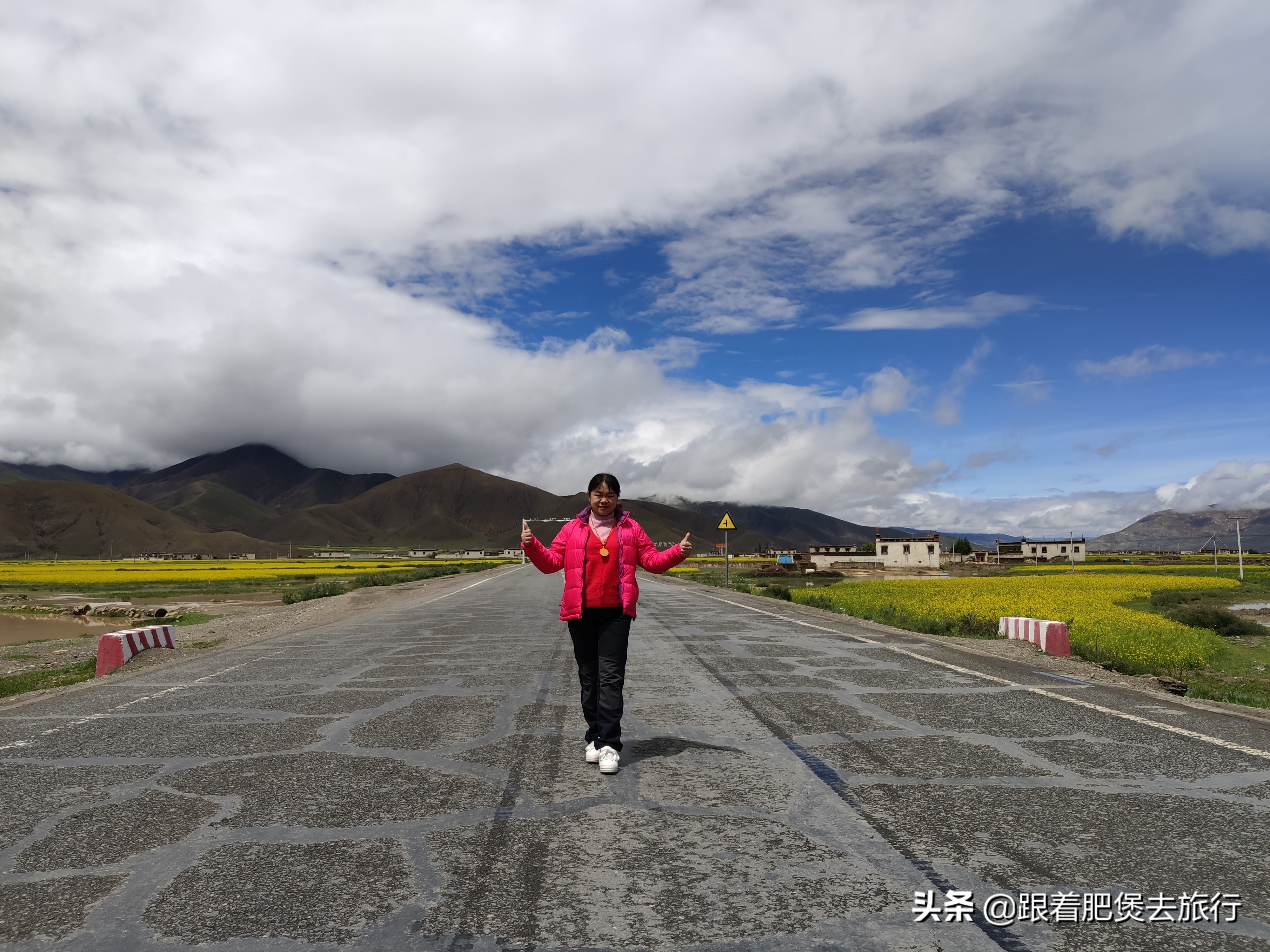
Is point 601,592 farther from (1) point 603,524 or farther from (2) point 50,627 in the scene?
(2) point 50,627

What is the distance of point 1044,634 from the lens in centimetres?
1326

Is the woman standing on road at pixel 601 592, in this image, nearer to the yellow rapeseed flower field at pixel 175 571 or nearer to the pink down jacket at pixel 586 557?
the pink down jacket at pixel 586 557

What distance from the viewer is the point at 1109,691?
8.64 metres

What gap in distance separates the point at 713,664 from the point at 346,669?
16.4ft

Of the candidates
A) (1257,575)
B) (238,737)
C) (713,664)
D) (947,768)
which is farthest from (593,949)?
(1257,575)

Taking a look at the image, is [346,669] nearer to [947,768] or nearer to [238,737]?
[238,737]

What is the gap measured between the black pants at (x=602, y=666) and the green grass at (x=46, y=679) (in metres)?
8.99

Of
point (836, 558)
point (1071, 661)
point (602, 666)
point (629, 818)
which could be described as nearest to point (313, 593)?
point (1071, 661)

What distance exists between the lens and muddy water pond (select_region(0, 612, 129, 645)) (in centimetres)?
2481

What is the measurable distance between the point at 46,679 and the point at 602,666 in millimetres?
11852

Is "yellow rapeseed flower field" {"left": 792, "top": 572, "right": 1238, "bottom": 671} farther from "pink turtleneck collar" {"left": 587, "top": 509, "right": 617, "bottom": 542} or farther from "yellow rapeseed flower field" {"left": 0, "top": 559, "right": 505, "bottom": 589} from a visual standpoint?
"yellow rapeseed flower field" {"left": 0, "top": 559, "right": 505, "bottom": 589}

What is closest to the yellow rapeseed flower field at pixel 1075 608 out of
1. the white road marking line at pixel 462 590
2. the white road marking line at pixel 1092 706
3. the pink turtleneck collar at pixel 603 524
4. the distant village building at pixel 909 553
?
the white road marking line at pixel 1092 706

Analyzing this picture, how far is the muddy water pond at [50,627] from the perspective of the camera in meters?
24.8

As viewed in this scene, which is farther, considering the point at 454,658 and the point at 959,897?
the point at 454,658
